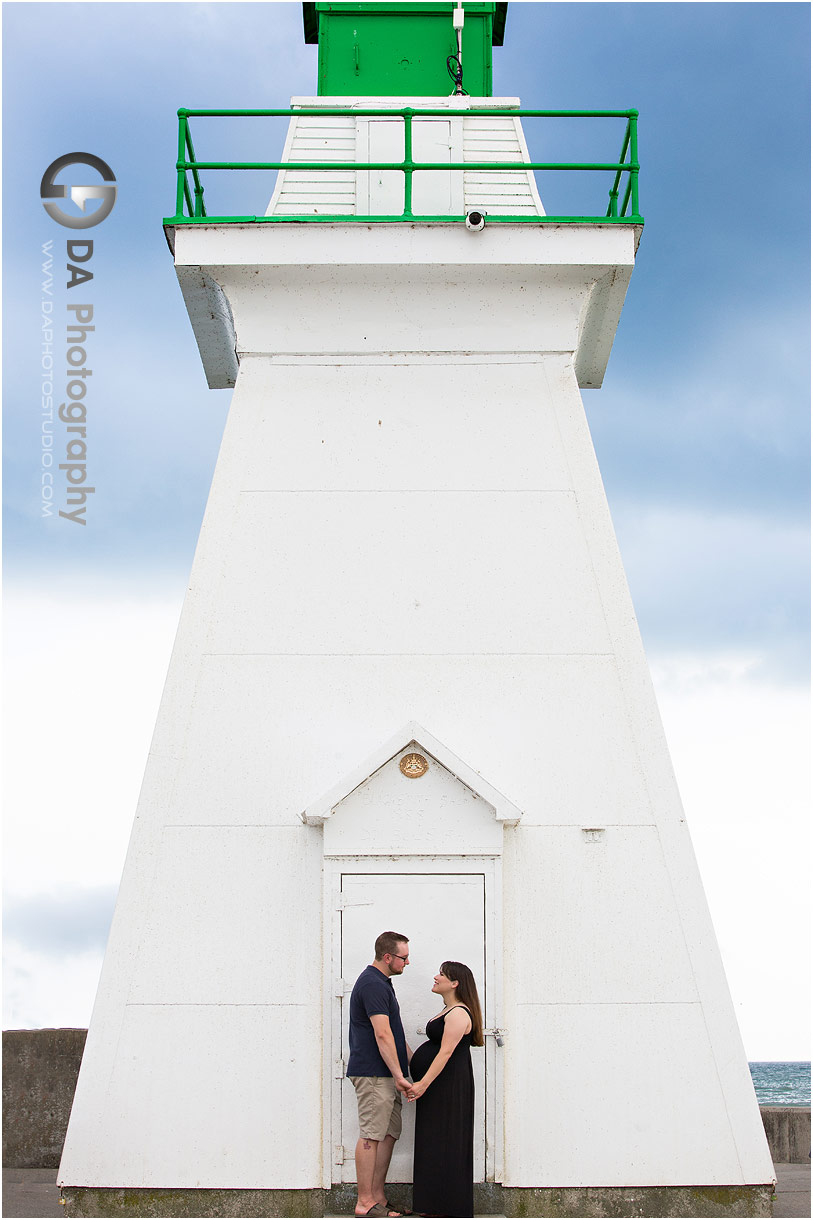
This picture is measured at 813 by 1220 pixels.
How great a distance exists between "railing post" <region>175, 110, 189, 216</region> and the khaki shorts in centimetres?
572

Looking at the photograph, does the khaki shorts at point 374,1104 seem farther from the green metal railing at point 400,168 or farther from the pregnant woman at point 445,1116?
the green metal railing at point 400,168

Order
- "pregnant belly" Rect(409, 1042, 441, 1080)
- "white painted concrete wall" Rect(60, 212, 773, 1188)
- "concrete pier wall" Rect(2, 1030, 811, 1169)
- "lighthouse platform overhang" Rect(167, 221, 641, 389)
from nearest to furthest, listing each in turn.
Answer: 1. "pregnant belly" Rect(409, 1042, 441, 1080)
2. "white painted concrete wall" Rect(60, 212, 773, 1188)
3. "lighthouse platform overhang" Rect(167, 221, 641, 389)
4. "concrete pier wall" Rect(2, 1030, 811, 1169)

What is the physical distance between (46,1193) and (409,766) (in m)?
4.06

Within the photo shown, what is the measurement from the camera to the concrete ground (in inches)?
275

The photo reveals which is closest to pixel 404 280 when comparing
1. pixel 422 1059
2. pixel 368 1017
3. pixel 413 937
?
pixel 413 937

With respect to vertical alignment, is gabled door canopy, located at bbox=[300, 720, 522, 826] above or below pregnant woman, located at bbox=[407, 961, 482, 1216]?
above

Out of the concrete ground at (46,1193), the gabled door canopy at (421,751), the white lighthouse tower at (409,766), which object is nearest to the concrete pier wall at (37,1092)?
the concrete ground at (46,1193)

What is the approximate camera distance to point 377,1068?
6.12 m

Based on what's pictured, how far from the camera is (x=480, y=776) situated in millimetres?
6785

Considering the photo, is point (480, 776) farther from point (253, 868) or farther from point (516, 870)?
point (253, 868)

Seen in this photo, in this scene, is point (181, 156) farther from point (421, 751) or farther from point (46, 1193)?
point (46, 1193)

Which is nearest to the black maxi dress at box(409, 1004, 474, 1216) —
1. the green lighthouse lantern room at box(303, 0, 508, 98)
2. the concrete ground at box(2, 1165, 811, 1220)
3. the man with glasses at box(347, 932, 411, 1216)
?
the man with glasses at box(347, 932, 411, 1216)

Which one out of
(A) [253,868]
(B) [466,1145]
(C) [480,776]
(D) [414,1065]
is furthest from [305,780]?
(B) [466,1145]

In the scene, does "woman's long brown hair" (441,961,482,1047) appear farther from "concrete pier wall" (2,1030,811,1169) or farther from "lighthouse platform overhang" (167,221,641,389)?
"concrete pier wall" (2,1030,811,1169)
